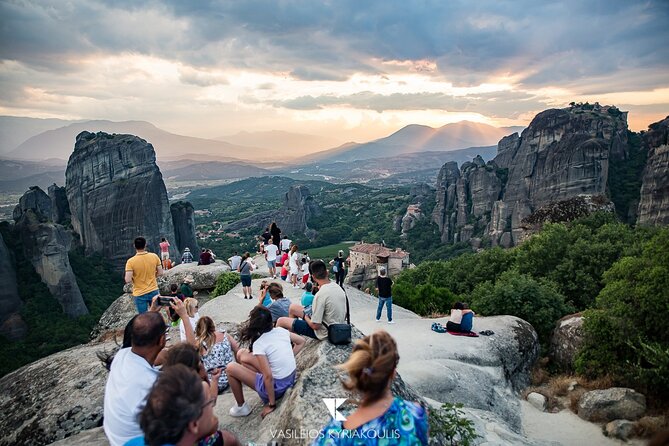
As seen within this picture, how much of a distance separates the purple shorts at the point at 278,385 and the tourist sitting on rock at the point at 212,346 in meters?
1.13

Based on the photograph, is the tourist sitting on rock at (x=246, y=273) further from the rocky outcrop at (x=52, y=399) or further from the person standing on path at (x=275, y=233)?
the rocky outcrop at (x=52, y=399)

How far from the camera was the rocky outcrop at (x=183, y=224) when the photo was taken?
6975 centimetres

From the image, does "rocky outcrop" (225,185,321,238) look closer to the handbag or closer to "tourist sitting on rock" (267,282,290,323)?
"tourist sitting on rock" (267,282,290,323)

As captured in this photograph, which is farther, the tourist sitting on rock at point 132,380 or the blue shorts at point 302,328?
the blue shorts at point 302,328

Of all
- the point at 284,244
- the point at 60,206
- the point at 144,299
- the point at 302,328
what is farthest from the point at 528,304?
the point at 60,206

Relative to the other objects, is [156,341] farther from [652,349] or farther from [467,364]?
[652,349]

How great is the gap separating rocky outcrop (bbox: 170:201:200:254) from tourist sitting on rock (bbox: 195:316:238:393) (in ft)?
218

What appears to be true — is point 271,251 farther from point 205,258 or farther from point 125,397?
point 125,397

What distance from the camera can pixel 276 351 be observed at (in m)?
5.48

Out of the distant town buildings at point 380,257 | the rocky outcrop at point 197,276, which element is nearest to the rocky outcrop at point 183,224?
the distant town buildings at point 380,257

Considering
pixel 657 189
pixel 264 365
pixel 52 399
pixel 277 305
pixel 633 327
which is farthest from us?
pixel 657 189

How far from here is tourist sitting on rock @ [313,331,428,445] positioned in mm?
2848

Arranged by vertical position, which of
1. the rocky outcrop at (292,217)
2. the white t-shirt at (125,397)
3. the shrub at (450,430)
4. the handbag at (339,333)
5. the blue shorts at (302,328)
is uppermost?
the white t-shirt at (125,397)

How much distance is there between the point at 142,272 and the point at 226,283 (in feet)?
27.3
